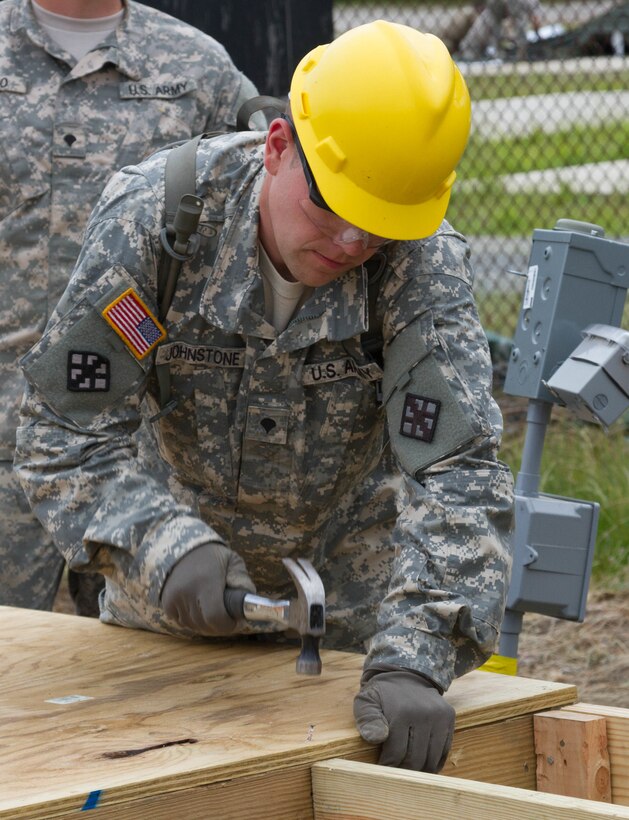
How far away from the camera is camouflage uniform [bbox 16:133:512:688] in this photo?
2.29m

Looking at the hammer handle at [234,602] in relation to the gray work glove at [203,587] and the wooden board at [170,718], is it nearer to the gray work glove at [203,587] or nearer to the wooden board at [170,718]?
the gray work glove at [203,587]

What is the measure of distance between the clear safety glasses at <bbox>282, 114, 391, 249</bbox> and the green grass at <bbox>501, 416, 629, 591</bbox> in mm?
3101

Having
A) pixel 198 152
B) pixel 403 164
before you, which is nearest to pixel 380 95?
pixel 403 164

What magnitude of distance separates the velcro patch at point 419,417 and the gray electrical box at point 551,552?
2.37 feet

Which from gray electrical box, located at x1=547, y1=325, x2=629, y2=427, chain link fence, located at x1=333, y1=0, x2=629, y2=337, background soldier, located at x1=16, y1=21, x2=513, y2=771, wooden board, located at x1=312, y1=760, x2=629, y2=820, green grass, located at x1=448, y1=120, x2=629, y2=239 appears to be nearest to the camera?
wooden board, located at x1=312, y1=760, x2=629, y2=820

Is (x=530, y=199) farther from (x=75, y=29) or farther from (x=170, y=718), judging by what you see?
(x=170, y=718)

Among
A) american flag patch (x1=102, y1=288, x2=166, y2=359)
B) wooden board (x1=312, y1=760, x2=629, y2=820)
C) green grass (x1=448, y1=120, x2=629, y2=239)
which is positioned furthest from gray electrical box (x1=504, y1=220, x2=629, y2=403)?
green grass (x1=448, y1=120, x2=629, y2=239)

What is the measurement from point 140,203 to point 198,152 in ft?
0.60

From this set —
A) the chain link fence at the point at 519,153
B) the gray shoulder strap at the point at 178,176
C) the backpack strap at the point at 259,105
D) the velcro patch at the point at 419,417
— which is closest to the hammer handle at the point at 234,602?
the velcro patch at the point at 419,417

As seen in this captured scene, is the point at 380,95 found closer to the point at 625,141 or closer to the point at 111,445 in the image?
the point at 111,445

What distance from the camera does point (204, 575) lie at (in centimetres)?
218

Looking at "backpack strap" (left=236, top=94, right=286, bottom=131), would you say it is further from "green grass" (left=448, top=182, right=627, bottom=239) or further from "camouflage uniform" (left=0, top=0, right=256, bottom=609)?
"green grass" (left=448, top=182, right=627, bottom=239)

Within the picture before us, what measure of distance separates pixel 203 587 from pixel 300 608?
0.54ft

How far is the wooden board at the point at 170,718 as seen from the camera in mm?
1914
